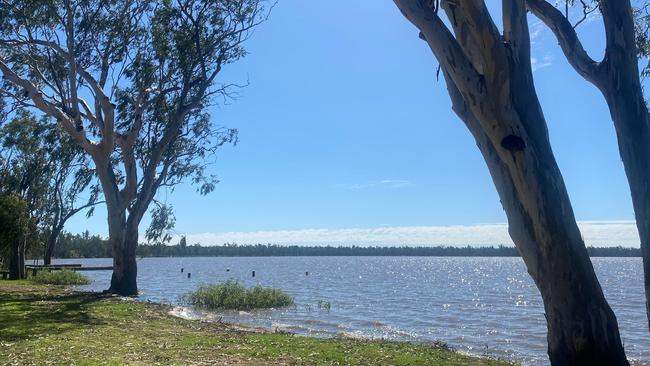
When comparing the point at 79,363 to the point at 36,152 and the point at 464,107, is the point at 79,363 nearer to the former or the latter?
the point at 464,107

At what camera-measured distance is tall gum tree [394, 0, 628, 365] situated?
20.7 ft

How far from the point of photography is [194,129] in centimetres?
2592

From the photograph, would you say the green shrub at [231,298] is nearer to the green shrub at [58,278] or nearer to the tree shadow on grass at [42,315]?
the tree shadow on grass at [42,315]

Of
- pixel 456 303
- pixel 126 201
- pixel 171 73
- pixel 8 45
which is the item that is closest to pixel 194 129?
pixel 171 73

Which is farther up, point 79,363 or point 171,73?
point 171,73

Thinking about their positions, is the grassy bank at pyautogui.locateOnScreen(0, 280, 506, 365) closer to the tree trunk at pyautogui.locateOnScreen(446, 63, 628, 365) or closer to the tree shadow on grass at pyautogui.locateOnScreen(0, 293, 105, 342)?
the tree shadow on grass at pyautogui.locateOnScreen(0, 293, 105, 342)

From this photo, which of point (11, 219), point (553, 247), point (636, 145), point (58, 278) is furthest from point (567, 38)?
point (58, 278)

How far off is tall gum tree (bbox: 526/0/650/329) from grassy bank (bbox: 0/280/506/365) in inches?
143

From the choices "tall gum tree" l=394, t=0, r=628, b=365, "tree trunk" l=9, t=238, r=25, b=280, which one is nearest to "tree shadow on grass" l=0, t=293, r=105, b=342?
"tall gum tree" l=394, t=0, r=628, b=365

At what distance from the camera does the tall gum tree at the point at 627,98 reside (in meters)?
6.84

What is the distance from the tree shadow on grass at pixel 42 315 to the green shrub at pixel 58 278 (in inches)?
456

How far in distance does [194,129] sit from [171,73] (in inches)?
143

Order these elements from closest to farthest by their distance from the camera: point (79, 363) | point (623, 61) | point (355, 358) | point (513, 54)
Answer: point (513, 54) < point (623, 61) < point (79, 363) < point (355, 358)

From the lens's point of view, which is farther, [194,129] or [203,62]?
[194,129]
